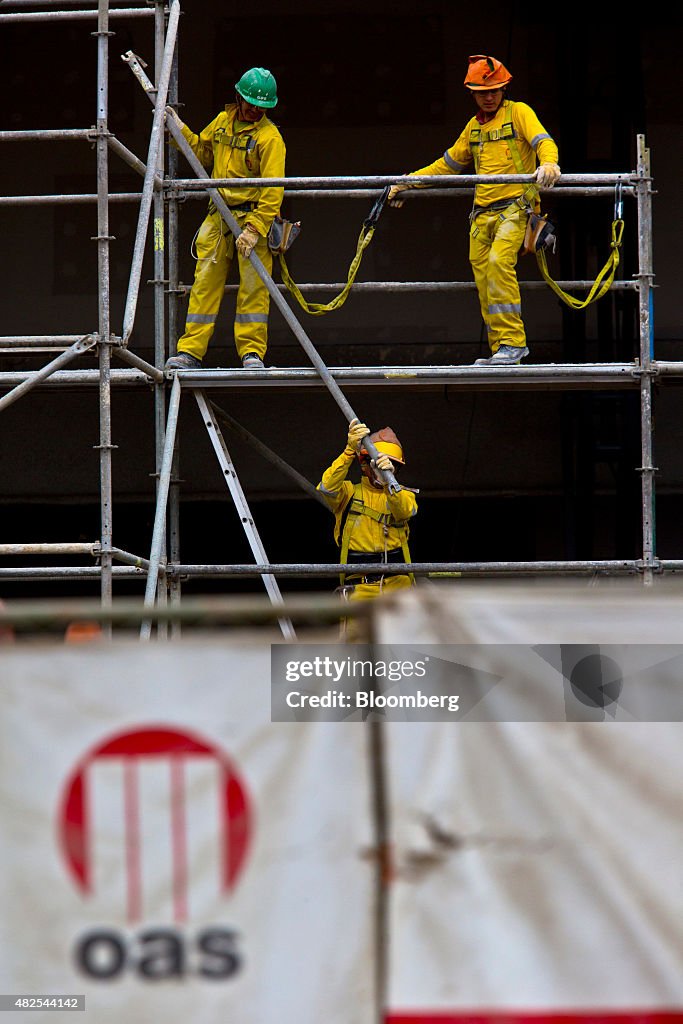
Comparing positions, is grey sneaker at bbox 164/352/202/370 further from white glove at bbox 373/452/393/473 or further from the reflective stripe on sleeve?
the reflective stripe on sleeve

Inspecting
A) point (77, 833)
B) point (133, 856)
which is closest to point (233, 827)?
point (133, 856)

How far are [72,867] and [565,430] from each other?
7.66 metres

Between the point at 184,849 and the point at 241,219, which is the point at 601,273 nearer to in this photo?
the point at 241,219

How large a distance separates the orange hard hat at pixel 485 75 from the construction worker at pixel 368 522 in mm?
2272

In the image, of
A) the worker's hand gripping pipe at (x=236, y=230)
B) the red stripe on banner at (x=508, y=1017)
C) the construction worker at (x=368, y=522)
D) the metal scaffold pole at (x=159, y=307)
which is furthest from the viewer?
the construction worker at (x=368, y=522)

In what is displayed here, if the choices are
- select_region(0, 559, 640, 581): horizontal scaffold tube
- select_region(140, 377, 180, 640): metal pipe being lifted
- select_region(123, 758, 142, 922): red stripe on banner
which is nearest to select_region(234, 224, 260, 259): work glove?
select_region(140, 377, 180, 640): metal pipe being lifted

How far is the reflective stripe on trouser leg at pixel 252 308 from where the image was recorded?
8445 millimetres

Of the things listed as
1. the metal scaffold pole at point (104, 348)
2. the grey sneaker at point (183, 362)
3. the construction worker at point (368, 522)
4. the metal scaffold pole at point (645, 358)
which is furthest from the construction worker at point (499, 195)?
the metal scaffold pole at point (104, 348)

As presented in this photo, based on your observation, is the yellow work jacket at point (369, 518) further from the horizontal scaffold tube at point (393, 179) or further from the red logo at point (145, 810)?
the red logo at point (145, 810)

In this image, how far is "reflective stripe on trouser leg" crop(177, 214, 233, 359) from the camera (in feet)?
27.4

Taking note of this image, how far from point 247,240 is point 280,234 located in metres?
0.35

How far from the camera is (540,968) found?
3535 millimetres

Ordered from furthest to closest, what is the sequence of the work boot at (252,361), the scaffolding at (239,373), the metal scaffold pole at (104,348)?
the work boot at (252,361) → the scaffolding at (239,373) → the metal scaffold pole at (104,348)

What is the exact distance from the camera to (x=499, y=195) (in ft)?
27.6
